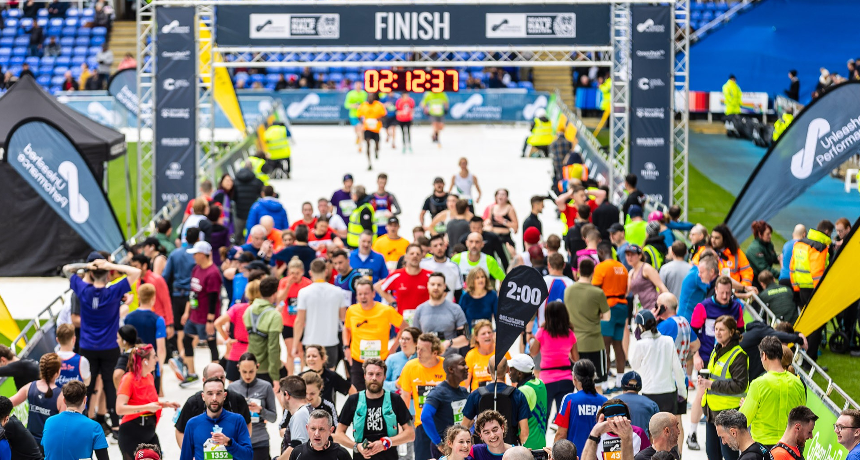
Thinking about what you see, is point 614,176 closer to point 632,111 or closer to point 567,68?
point 632,111

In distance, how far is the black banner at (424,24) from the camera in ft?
62.0

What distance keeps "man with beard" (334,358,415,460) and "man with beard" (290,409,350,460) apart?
36.7 inches

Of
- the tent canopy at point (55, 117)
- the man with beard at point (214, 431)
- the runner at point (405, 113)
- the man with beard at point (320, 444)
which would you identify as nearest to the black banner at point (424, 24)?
the tent canopy at point (55, 117)

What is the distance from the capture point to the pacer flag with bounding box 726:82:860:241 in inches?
541

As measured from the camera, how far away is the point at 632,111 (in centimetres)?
1920

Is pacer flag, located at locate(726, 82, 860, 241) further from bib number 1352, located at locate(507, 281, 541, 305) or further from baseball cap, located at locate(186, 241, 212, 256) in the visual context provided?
baseball cap, located at locate(186, 241, 212, 256)

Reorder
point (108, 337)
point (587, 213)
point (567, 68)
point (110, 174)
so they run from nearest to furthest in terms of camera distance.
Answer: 1. point (108, 337)
2. point (587, 213)
3. point (110, 174)
4. point (567, 68)

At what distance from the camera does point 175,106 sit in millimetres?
19141

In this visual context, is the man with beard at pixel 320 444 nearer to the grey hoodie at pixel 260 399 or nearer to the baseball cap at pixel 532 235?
the grey hoodie at pixel 260 399

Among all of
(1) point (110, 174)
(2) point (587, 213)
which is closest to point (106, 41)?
(1) point (110, 174)

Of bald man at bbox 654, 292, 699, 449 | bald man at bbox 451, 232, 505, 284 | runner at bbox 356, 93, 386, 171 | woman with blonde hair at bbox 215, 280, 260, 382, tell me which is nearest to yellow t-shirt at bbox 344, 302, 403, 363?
woman with blonde hair at bbox 215, 280, 260, 382

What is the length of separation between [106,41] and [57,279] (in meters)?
23.5

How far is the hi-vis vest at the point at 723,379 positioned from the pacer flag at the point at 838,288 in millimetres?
2669

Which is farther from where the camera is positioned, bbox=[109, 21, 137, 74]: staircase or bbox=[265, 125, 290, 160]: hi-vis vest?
bbox=[109, 21, 137, 74]: staircase
